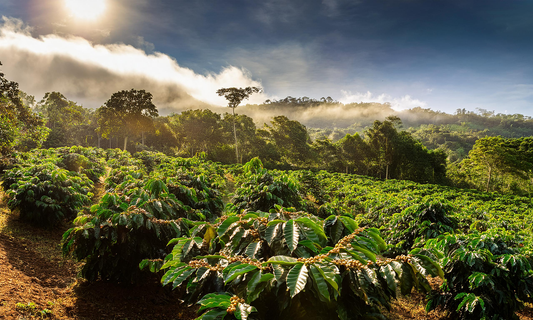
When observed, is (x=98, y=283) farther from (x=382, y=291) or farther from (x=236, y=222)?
(x=382, y=291)

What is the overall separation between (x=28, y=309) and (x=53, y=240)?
12.9 feet

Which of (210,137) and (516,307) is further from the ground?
(210,137)

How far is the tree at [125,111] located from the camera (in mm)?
27828

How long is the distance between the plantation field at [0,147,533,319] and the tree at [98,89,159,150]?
2247 cm

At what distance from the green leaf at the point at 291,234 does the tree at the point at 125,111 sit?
30604 mm

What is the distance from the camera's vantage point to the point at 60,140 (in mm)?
34344

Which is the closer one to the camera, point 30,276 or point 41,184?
point 30,276

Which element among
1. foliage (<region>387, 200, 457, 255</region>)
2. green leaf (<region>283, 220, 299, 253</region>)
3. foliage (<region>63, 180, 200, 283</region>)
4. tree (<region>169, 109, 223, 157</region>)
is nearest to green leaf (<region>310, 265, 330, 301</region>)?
green leaf (<region>283, 220, 299, 253</region>)

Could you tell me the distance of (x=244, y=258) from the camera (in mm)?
1755

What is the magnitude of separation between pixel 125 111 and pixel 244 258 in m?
31.6

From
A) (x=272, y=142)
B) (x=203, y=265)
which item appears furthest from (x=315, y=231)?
(x=272, y=142)

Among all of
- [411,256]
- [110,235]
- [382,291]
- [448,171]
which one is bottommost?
[448,171]

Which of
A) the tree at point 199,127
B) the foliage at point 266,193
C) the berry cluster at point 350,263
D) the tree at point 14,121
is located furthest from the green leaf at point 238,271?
Answer: the tree at point 199,127

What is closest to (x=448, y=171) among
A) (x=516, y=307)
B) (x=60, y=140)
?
(x=516, y=307)
